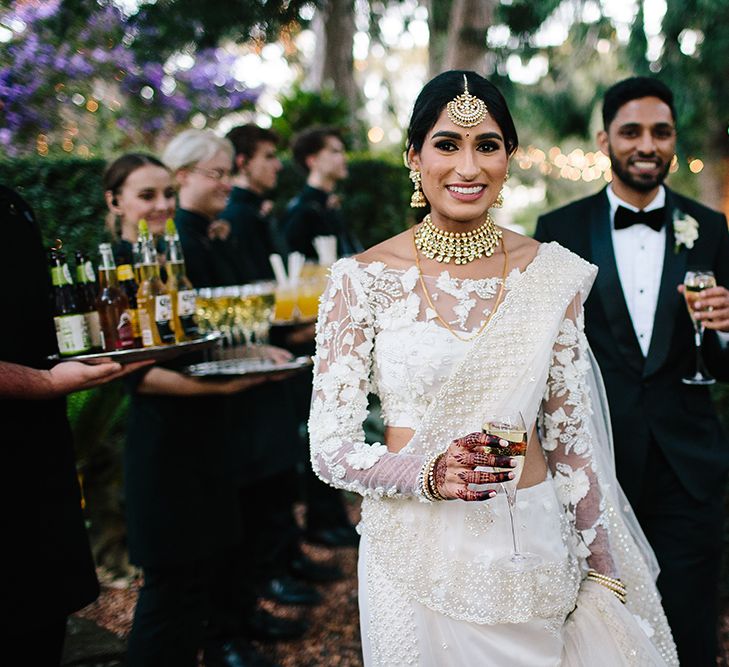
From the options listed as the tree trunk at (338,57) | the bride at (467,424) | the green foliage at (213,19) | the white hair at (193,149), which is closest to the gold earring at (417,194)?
the bride at (467,424)

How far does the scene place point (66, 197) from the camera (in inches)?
233

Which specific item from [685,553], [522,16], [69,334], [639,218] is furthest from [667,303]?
[522,16]

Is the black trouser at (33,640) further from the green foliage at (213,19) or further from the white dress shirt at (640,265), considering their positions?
the green foliage at (213,19)

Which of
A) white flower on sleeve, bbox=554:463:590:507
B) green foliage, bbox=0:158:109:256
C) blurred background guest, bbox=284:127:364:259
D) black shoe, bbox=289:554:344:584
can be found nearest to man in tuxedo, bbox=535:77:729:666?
white flower on sleeve, bbox=554:463:590:507

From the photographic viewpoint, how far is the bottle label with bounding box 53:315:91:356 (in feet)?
8.54

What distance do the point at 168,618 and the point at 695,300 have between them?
257 centimetres

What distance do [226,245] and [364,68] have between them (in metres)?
28.2

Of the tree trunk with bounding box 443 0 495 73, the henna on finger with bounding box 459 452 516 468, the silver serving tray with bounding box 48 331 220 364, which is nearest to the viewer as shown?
the henna on finger with bounding box 459 452 516 468

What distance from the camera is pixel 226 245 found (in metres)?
4.16

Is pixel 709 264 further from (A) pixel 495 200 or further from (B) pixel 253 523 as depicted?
(B) pixel 253 523

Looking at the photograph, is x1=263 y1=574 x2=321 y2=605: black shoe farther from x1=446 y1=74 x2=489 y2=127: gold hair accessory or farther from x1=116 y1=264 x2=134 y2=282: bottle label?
x1=446 y1=74 x2=489 y2=127: gold hair accessory

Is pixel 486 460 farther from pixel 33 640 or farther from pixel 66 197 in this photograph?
pixel 66 197

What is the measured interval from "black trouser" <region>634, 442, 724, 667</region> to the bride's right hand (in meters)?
1.56

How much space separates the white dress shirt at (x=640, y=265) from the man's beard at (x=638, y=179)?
0.09 meters
